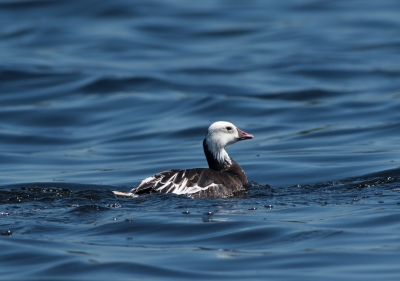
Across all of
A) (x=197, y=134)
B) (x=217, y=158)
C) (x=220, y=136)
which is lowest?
(x=217, y=158)

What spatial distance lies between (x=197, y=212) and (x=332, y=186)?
304cm

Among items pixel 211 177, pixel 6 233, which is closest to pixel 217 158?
pixel 211 177

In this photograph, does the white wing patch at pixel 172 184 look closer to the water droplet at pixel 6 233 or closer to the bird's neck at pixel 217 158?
the bird's neck at pixel 217 158

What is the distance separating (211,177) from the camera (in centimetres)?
1252

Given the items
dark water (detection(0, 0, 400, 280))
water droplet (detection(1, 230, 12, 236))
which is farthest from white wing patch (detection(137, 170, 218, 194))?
water droplet (detection(1, 230, 12, 236))

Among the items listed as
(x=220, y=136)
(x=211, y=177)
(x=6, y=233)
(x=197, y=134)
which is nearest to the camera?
(x=6, y=233)

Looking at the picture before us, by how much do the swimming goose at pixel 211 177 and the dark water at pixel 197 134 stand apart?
316 mm

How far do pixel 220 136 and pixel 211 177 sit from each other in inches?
41.3

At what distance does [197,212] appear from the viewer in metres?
11.0

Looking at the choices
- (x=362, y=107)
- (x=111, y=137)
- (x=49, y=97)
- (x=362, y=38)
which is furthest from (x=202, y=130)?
(x=362, y=38)

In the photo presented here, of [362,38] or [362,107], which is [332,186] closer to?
[362,107]

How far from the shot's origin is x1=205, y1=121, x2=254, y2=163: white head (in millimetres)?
13312

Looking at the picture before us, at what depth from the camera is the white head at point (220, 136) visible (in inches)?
524

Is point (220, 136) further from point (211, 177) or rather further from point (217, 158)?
point (211, 177)
